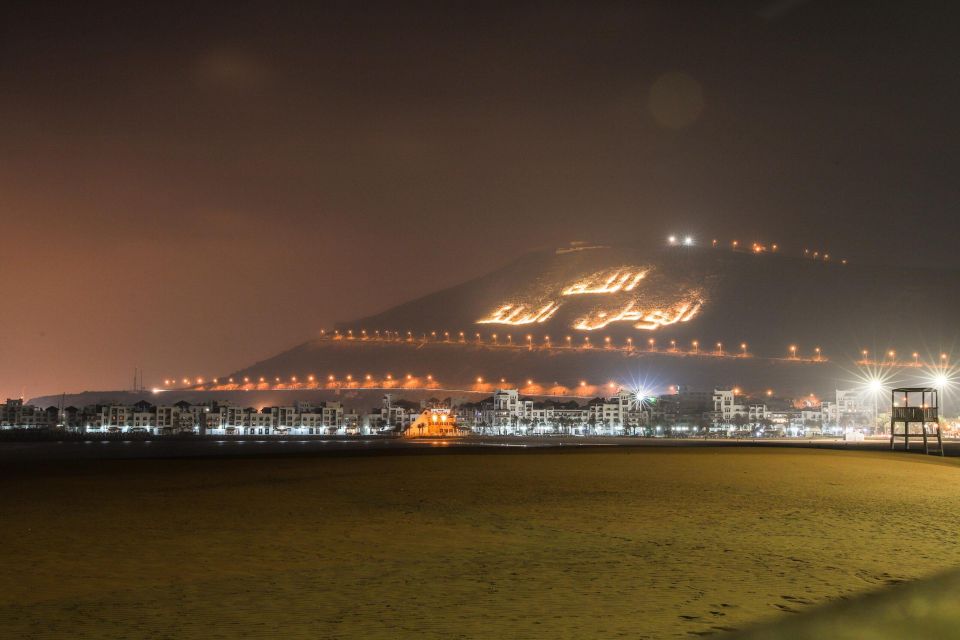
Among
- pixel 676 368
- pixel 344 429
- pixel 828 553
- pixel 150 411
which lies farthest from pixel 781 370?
pixel 828 553

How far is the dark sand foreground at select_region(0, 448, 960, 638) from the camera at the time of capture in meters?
7.47

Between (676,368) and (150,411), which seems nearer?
(150,411)

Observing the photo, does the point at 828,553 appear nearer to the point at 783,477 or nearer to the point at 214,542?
the point at 214,542

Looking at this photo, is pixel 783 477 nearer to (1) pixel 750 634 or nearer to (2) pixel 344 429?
(1) pixel 750 634

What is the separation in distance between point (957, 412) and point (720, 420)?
121ft

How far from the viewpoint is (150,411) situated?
480 feet

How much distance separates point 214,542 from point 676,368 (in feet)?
546

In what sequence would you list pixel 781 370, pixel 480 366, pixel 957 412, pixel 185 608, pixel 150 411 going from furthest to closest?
pixel 480 366
pixel 781 370
pixel 150 411
pixel 957 412
pixel 185 608

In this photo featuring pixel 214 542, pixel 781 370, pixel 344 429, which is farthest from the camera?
pixel 781 370

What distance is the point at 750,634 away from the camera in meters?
6.88

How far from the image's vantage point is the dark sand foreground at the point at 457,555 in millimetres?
7473

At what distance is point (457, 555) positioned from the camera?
10.6 meters

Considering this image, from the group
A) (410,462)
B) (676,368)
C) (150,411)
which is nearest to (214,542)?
(410,462)

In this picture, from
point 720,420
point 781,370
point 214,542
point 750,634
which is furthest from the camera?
point 781,370
